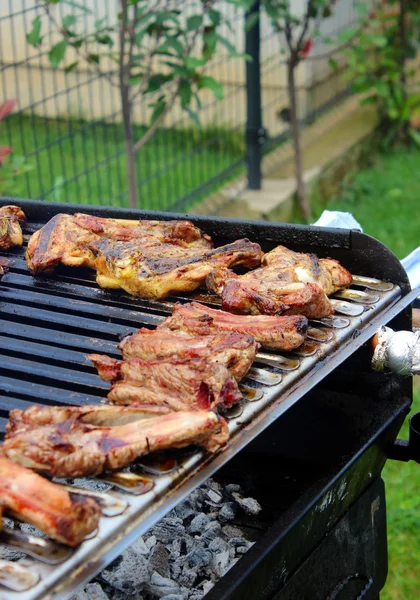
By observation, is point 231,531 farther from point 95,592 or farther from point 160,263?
point 160,263

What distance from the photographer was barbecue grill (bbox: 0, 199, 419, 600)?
1823mm

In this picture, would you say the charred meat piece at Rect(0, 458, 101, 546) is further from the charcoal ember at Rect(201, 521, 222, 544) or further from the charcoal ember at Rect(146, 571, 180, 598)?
the charcoal ember at Rect(201, 521, 222, 544)

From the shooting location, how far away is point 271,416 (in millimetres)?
2096

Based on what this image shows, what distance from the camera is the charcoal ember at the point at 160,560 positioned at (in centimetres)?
266

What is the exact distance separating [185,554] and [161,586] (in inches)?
7.6

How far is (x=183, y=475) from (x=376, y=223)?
6.29 metres

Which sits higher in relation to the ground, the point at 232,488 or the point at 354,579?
the point at 232,488

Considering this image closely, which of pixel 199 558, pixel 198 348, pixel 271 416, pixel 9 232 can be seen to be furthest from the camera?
pixel 9 232

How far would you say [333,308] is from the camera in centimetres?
266

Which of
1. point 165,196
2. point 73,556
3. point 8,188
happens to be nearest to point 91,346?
point 73,556

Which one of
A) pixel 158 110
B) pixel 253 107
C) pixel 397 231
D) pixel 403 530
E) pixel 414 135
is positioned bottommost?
pixel 403 530

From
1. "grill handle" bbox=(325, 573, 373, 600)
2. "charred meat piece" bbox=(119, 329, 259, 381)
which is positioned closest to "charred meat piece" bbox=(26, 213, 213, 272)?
"charred meat piece" bbox=(119, 329, 259, 381)

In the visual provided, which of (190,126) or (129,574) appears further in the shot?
(190,126)

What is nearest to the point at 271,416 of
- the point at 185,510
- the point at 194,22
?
the point at 185,510
